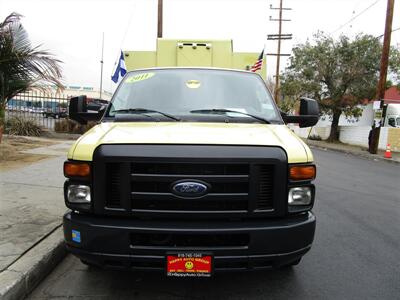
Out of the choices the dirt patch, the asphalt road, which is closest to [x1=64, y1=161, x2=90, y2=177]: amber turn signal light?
the asphalt road

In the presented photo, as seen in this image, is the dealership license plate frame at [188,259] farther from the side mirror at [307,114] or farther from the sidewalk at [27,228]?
the side mirror at [307,114]

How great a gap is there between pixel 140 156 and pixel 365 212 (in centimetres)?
515

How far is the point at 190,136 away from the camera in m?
3.28

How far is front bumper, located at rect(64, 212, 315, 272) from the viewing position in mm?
3012

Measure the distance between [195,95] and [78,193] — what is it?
1.82m

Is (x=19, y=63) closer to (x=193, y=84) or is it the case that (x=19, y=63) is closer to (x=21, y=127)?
(x=193, y=84)


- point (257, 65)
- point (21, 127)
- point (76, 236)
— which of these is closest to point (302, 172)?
point (76, 236)

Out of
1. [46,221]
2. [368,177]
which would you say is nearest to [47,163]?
[46,221]

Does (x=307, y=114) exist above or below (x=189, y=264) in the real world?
above

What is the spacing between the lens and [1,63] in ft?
28.6

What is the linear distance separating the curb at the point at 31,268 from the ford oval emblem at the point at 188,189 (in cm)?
155

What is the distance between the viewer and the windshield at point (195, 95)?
4.24 metres

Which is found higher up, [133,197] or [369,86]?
[369,86]

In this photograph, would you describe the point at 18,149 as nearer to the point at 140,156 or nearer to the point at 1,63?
the point at 1,63
